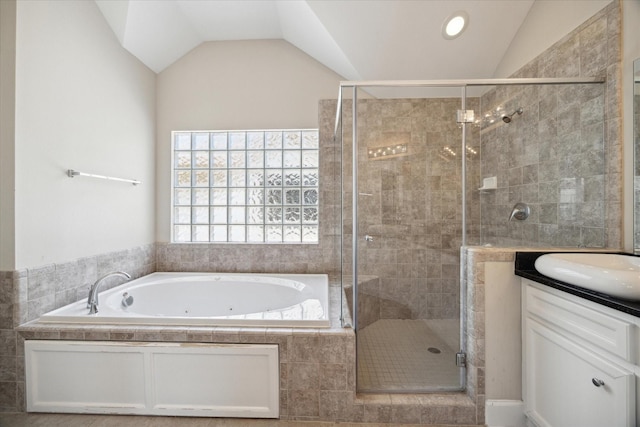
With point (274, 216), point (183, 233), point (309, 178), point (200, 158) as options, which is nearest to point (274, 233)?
point (274, 216)

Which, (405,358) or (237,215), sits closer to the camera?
(405,358)

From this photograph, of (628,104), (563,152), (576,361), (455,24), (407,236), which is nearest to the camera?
(576,361)

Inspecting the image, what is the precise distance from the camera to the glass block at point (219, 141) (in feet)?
9.50

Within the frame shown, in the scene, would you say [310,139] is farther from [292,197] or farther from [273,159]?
[292,197]

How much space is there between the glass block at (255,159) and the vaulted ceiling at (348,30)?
1.08m

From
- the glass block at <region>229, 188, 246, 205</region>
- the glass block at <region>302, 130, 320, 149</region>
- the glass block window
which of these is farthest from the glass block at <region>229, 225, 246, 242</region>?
the glass block at <region>302, 130, 320, 149</region>

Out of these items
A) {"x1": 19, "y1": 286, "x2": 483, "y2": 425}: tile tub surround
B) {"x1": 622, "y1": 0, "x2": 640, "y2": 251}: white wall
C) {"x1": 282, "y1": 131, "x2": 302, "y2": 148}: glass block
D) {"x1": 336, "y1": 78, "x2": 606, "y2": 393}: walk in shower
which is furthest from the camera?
{"x1": 282, "y1": 131, "x2": 302, "y2": 148}: glass block

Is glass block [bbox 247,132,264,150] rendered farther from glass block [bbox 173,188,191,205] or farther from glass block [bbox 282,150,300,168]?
glass block [bbox 173,188,191,205]

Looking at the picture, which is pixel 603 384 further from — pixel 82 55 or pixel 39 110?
pixel 82 55

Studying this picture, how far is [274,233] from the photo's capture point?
2879mm

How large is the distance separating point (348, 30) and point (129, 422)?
9.64 feet

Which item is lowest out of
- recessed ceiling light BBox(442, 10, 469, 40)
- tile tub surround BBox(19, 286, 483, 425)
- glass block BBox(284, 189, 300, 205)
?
tile tub surround BBox(19, 286, 483, 425)

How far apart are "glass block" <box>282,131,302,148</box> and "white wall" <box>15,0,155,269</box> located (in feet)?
4.33

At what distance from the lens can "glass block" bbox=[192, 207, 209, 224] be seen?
9.51 feet
